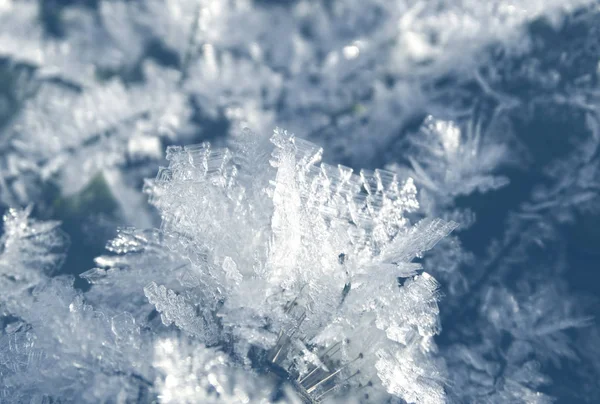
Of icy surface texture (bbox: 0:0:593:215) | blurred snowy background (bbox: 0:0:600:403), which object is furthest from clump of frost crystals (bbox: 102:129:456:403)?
icy surface texture (bbox: 0:0:593:215)

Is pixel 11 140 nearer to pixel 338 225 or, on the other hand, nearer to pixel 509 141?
pixel 338 225

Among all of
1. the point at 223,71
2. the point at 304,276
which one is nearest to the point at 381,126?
the point at 223,71

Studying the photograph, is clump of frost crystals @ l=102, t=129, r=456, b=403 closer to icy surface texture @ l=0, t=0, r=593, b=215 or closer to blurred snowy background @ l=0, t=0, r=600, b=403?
blurred snowy background @ l=0, t=0, r=600, b=403

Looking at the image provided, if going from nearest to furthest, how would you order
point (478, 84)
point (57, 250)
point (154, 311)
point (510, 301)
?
point (154, 311)
point (510, 301)
point (57, 250)
point (478, 84)

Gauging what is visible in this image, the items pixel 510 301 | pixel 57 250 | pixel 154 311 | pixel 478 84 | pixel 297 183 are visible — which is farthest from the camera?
pixel 478 84

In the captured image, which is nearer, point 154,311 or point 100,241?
point 154,311

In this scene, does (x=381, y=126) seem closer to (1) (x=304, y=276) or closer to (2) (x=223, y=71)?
(2) (x=223, y=71)

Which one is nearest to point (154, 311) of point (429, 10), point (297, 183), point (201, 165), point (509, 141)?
point (201, 165)

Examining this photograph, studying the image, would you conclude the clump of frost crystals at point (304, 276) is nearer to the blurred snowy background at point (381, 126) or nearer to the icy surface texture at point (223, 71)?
the blurred snowy background at point (381, 126)
